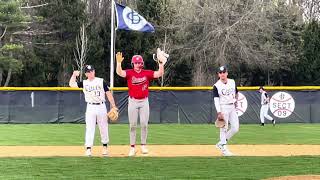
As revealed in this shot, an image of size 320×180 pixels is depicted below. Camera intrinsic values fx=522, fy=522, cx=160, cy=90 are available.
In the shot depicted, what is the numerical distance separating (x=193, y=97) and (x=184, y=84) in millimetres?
16304

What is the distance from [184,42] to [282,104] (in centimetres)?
1586

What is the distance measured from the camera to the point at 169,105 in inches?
980

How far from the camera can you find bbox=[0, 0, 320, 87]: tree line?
3812 centimetres

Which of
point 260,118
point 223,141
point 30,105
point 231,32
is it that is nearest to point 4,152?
point 223,141

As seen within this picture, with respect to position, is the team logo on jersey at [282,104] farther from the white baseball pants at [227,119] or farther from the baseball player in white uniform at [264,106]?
the white baseball pants at [227,119]

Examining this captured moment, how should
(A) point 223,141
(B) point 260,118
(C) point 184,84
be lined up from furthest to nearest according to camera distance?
(C) point 184,84 < (B) point 260,118 < (A) point 223,141

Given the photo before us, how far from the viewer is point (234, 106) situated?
429 inches

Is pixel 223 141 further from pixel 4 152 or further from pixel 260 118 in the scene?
pixel 260 118

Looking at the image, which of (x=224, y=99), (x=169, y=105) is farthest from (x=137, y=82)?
(x=169, y=105)

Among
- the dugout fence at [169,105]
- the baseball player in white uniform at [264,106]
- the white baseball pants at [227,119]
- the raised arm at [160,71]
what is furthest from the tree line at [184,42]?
the raised arm at [160,71]

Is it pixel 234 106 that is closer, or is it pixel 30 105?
pixel 234 106

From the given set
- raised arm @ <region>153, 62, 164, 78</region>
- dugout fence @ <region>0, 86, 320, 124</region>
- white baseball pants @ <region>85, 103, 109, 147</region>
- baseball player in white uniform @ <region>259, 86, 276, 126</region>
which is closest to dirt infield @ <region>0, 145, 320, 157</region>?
white baseball pants @ <region>85, 103, 109, 147</region>

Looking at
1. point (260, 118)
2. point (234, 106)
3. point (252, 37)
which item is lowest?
point (260, 118)

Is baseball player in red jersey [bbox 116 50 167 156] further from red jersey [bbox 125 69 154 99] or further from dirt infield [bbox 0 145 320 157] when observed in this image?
dirt infield [bbox 0 145 320 157]
